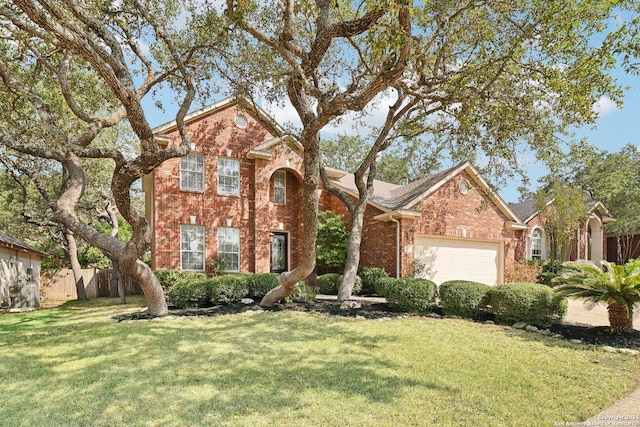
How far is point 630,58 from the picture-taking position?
7.25 m

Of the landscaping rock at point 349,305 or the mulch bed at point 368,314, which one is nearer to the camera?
the mulch bed at point 368,314

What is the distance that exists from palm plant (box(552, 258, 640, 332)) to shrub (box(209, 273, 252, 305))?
27.9 feet

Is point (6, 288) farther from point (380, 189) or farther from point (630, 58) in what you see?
point (630, 58)

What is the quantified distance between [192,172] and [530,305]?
12761 mm

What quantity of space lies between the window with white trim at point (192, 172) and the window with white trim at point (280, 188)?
10.8 ft

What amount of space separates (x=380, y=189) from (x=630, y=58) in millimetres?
12706

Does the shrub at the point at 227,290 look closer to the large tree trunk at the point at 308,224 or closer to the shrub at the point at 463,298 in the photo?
the large tree trunk at the point at 308,224

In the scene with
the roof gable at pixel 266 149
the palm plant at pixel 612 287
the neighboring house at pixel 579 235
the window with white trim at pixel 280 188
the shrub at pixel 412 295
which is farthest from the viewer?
the neighboring house at pixel 579 235

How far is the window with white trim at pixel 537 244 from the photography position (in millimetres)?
22938

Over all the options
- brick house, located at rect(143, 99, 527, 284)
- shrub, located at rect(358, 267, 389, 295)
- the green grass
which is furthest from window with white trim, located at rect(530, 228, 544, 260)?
the green grass

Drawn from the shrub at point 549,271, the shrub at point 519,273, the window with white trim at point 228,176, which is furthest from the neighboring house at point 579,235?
the window with white trim at point 228,176

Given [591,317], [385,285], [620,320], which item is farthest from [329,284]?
[620,320]

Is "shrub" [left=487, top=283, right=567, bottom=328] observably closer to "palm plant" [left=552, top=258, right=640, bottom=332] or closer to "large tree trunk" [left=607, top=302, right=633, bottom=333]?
"palm plant" [left=552, top=258, right=640, bottom=332]

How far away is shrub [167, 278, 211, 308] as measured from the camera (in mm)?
11000
